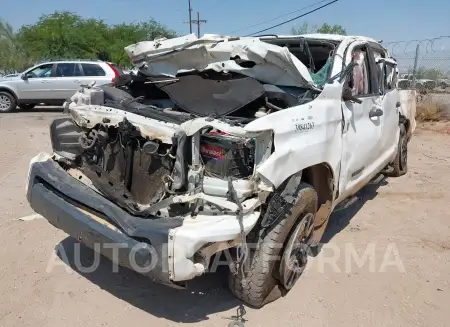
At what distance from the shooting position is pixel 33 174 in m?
3.48

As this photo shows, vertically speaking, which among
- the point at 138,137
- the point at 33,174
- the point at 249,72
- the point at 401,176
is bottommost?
the point at 401,176

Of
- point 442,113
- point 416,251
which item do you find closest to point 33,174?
point 416,251

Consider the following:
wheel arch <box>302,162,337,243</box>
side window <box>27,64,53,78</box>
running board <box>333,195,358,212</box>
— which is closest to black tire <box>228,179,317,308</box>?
wheel arch <box>302,162,337,243</box>

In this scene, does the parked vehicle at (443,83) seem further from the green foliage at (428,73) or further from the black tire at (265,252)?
the black tire at (265,252)

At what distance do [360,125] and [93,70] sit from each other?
476 inches

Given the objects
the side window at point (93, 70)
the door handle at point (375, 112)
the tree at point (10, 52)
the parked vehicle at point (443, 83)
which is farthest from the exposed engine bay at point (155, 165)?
the tree at point (10, 52)

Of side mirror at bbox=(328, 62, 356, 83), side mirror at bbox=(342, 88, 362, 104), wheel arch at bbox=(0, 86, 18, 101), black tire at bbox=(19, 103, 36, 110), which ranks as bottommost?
black tire at bbox=(19, 103, 36, 110)

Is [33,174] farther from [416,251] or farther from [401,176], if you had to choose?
[401,176]

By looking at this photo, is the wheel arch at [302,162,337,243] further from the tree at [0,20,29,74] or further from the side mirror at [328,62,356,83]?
the tree at [0,20,29,74]

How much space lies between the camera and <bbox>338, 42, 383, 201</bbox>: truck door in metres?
3.84

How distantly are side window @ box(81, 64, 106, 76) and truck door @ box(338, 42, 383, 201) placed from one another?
1140 cm

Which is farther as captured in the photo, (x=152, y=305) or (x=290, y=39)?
(x=290, y=39)

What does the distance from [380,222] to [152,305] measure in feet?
9.49

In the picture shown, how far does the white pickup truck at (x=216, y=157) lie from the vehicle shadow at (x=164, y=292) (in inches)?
7.8
